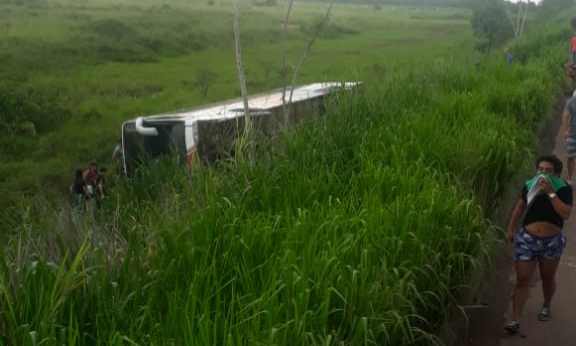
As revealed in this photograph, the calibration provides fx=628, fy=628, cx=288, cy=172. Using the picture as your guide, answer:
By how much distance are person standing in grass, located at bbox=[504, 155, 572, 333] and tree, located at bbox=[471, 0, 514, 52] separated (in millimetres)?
31118

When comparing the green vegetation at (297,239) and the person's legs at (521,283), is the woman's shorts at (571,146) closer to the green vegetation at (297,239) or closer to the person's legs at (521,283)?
the green vegetation at (297,239)

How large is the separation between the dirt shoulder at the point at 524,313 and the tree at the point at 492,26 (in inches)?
1188

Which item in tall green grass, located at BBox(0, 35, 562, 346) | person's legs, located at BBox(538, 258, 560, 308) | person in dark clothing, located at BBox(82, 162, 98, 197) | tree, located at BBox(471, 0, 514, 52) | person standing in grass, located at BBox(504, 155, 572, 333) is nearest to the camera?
tall green grass, located at BBox(0, 35, 562, 346)

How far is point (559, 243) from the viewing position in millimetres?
3947

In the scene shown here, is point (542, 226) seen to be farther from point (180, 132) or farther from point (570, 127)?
point (180, 132)

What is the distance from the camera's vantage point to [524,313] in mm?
4254

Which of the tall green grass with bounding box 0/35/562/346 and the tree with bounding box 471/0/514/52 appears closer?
the tall green grass with bounding box 0/35/562/346

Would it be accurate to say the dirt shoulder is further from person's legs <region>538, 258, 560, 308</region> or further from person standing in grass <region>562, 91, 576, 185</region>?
person standing in grass <region>562, 91, 576, 185</region>

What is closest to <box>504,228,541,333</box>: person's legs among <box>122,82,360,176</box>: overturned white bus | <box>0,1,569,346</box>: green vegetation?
<box>0,1,569,346</box>: green vegetation

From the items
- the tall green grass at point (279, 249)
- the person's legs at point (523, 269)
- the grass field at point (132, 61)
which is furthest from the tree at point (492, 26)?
the person's legs at point (523, 269)

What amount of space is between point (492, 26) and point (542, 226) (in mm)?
36209

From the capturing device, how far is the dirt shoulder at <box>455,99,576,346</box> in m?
3.89

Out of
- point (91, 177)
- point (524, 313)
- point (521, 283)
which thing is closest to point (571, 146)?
point (524, 313)

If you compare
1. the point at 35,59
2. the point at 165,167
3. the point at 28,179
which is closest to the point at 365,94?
the point at 165,167
